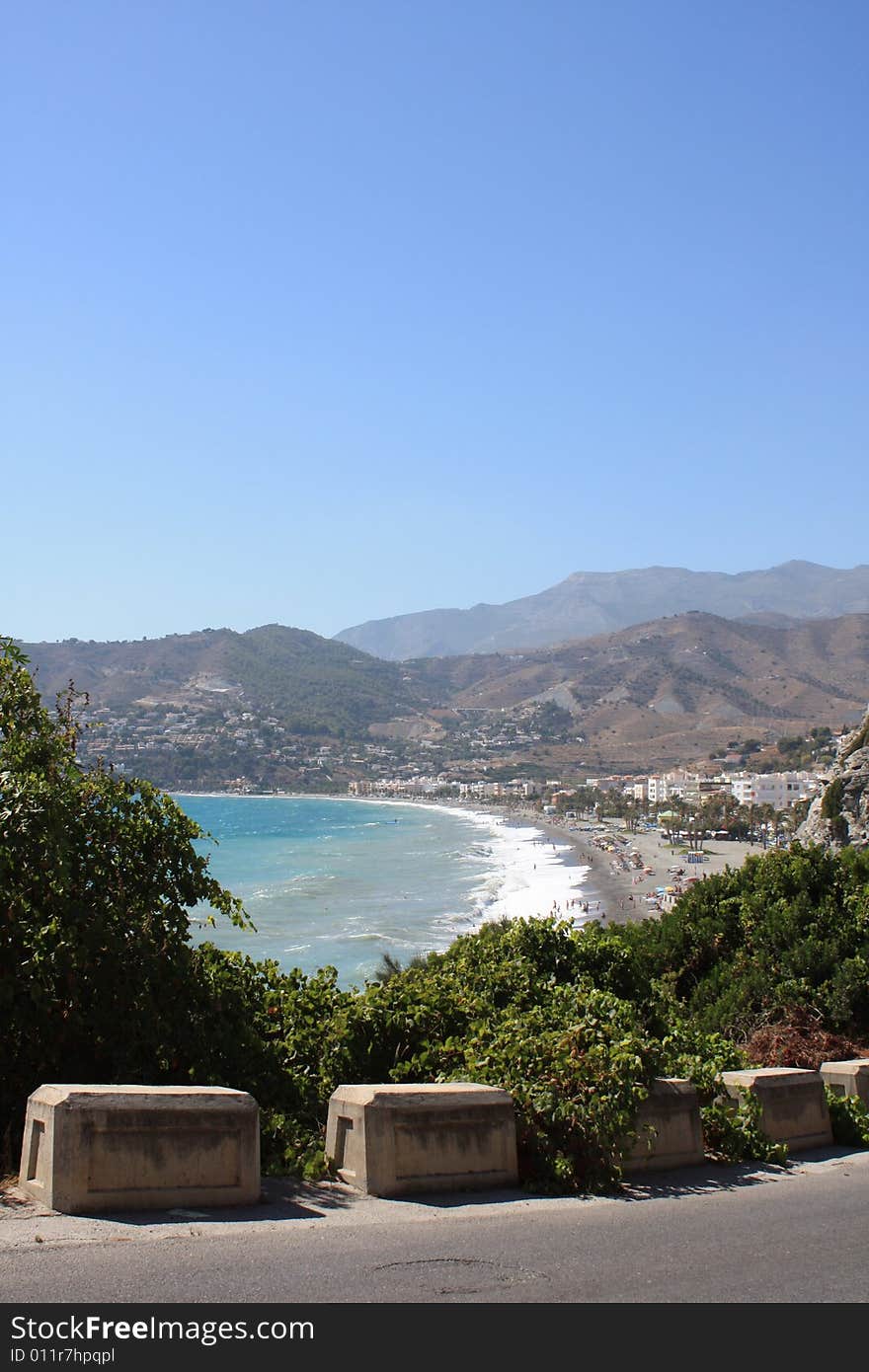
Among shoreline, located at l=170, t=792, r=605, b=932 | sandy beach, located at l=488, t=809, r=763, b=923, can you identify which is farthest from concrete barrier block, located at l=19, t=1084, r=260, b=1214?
sandy beach, located at l=488, t=809, r=763, b=923

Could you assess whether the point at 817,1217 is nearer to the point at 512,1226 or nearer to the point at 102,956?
the point at 512,1226

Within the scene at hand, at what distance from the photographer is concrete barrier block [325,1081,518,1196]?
634 cm

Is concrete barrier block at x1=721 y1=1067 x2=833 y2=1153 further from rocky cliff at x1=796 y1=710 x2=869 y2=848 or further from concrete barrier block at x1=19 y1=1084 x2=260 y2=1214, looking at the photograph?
rocky cliff at x1=796 y1=710 x2=869 y2=848

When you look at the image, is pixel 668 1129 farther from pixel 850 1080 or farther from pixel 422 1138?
pixel 850 1080

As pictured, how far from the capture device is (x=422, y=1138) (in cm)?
646

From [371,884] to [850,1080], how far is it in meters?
71.5

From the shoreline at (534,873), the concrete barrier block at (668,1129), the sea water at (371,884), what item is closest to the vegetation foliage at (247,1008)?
the concrete barrier block at (668,1129)

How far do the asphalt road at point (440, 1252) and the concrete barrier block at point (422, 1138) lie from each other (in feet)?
0.36

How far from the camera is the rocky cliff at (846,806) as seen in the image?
63.8 meters

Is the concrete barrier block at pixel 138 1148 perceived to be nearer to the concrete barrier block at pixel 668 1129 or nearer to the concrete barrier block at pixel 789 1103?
the concrete barrier block at pixel 668 1129

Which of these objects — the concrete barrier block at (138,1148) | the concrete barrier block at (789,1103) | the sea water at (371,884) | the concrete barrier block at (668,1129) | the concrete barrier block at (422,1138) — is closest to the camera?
the concrete barrier block at (138,1148)

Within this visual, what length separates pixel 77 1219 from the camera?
17.6ft

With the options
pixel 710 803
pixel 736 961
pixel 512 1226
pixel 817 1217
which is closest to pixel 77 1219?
pixel 512 1226

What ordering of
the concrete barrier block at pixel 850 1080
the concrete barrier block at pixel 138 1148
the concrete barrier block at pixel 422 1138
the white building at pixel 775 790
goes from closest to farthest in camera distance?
1. the concrete barrier block at pixel 138 1148
2. the concrete barrier block at pixel 422 1138
3. the concrete barrier block at pixel 850 1080
4. the white building at pixel 775 790
